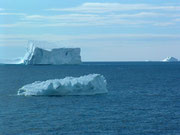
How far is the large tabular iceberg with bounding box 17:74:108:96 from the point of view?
46219 millimetres

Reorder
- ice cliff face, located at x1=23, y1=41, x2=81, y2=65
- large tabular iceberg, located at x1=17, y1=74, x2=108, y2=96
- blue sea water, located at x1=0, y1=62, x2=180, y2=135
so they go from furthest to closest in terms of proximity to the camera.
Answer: ice cliff face, located at x1=23, y1=41, x2=81, y2=65 → large tabular iceberg, located at x1=17, y1=74, x2=108, y2=96 → blue sea water, located at x1=0, y1=62, x2=180, y2=135

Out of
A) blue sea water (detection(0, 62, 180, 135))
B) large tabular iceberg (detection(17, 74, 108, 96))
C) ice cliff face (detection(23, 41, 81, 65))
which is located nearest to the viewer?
blue sea water (detection(0, 62, 180, 135))

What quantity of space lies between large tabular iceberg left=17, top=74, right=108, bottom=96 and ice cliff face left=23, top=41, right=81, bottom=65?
81.6 meters

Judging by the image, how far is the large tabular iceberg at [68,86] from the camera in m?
46.2

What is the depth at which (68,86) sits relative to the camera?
154 feet

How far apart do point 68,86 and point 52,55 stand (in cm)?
9157

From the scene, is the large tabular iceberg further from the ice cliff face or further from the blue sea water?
the ice cliff face

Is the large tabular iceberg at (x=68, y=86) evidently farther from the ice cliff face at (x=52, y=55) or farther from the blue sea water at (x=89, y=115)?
the ice cliff face at (x=52, y=55)

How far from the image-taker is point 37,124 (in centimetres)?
3072

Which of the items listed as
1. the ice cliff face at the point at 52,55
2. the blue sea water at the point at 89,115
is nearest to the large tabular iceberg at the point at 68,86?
the blue sea water at the point at 89,115

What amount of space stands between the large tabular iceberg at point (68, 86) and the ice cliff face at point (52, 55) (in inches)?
3212

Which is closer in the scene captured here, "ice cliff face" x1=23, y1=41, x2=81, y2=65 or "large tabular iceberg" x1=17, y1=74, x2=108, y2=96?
"large tabular iceberg" x1=17, y1=74, x2=108, y2=96

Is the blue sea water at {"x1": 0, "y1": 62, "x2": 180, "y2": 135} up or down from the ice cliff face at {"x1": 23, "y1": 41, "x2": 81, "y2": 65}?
down

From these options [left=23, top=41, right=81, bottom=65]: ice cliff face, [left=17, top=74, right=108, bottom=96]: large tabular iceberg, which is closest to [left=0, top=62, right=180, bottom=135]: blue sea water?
[left=17, top=74, right=108, bottom=96]: large tabular iceberg
